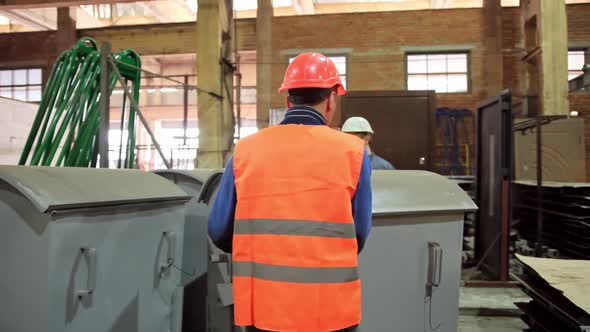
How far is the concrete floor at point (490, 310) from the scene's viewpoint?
3955 millimetres

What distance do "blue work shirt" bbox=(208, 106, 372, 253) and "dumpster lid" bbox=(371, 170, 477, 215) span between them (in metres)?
0.73

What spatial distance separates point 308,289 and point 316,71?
0.75 m

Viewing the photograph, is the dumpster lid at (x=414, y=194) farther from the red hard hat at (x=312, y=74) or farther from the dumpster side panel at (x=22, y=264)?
the dumpster side panel at (x=22, y=264)

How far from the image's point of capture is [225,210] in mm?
1592

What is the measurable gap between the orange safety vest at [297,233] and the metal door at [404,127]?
6.73 meters

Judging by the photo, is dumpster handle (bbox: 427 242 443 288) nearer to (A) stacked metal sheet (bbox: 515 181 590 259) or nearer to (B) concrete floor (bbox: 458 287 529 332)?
(B) concrete floor (bbox: 458 287 529 332)

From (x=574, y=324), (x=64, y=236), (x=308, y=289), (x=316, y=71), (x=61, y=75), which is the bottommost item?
(x=574, y=324)

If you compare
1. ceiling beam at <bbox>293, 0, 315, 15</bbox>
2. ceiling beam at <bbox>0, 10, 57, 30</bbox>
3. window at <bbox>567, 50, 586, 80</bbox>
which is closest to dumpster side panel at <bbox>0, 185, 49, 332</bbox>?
ceiling beam at <bbox>293, 0, 315, 15</bbox>

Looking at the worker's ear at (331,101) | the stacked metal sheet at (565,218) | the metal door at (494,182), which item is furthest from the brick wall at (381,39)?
the worker's ear at (331,101)

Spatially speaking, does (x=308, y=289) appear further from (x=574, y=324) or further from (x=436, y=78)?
(x=436, y=78)

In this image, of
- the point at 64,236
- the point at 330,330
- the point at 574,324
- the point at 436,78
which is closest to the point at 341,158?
the point at 330,330

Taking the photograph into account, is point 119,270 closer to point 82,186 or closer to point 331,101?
point 82,186

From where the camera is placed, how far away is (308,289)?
1.41m

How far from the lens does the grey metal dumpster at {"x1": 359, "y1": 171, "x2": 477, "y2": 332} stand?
7.54ft
